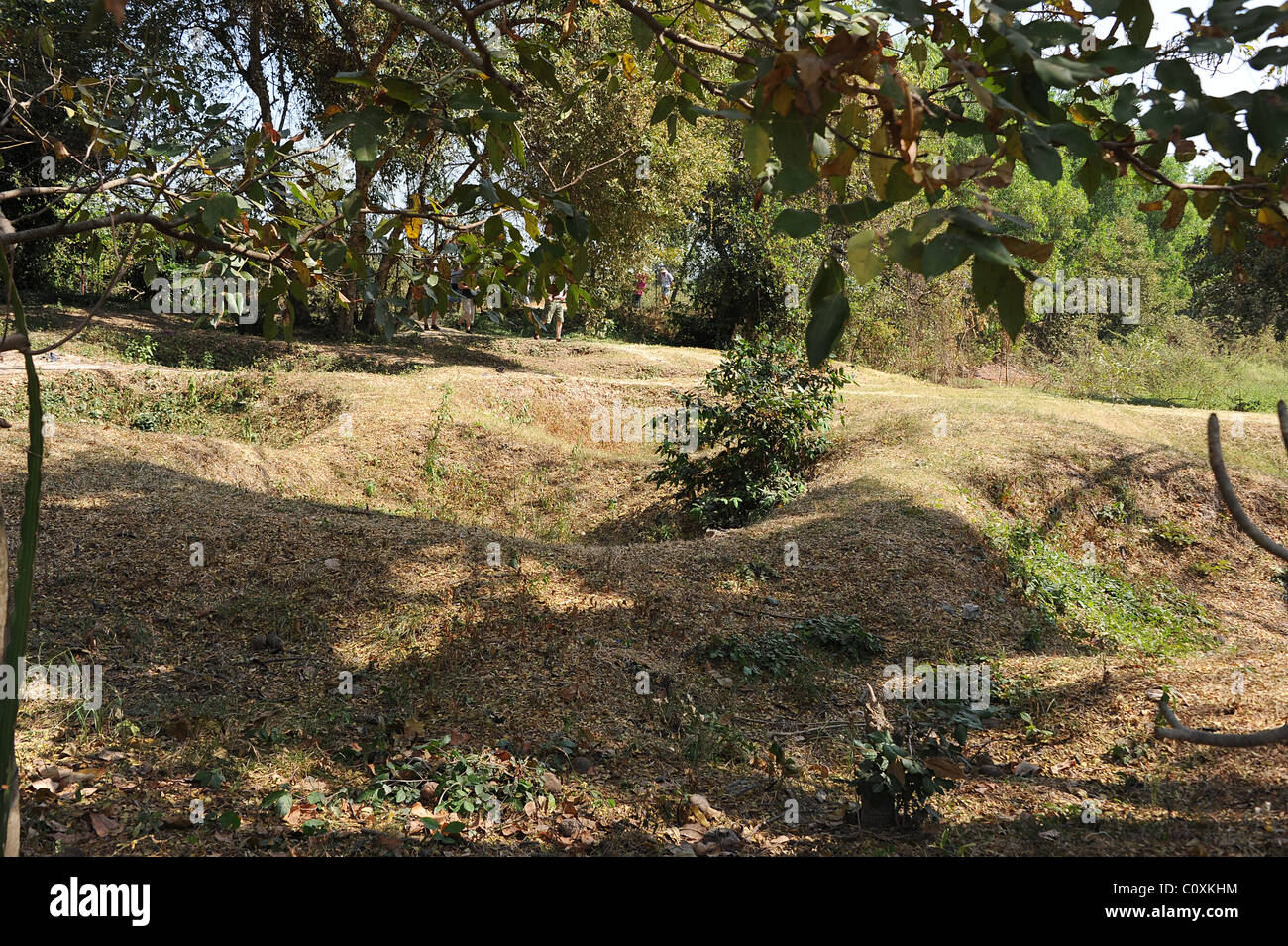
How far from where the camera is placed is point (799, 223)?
1554mm

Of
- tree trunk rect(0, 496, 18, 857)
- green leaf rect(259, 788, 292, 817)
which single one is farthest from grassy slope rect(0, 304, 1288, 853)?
tree trunk rect(0, 496, 18, 857)

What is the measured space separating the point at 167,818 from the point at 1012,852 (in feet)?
8.87

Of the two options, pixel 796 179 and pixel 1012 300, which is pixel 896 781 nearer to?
pixel 1012 300

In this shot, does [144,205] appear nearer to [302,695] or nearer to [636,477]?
[302,695]

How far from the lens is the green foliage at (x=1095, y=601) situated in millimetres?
5820

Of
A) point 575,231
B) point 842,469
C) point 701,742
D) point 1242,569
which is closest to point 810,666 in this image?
point 701,742

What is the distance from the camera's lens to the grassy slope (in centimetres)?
303

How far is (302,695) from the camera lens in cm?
373

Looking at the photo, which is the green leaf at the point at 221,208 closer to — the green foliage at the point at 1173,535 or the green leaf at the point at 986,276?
the green leaf at the point at 986,276

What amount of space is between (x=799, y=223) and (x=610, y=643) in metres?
3.29

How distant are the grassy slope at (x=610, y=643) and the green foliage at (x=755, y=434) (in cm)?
39

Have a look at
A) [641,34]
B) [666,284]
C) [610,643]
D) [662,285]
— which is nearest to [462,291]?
[641,34]

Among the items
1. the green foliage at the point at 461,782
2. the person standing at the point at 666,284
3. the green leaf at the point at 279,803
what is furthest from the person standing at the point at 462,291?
the person standing at the point at 666,284
